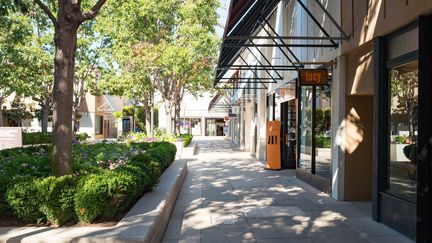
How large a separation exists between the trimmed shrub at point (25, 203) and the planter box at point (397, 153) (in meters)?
5.12

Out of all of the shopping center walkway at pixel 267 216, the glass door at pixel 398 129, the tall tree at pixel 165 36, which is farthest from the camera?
the tall tree at pixel 165 36

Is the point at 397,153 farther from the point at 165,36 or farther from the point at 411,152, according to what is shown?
the point at 165,36

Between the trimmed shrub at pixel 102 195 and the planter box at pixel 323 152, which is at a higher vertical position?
the planter box at pixel 323 152

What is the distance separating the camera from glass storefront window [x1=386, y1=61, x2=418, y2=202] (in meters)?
6.55

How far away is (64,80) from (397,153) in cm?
505

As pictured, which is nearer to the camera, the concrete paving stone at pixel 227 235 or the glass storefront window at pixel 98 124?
the concrete paving stone at pixel 227 235

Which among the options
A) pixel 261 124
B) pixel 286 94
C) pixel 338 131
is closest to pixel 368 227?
pixel 338 131

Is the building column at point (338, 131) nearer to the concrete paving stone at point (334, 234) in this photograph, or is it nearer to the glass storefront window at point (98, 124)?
the concrete paving stone at point (334, 234)

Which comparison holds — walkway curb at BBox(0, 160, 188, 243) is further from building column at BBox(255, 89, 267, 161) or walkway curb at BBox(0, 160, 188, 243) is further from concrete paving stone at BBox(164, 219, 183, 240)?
building column at BBox(255, 89, 267, 161)

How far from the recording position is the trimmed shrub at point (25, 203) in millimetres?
5773

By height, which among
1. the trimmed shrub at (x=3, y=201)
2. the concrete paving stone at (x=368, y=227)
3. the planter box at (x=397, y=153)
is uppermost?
the planter box at (x=397, y=153)

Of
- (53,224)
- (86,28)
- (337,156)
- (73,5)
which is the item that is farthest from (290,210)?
(86,28)

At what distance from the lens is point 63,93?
6387 millimetres

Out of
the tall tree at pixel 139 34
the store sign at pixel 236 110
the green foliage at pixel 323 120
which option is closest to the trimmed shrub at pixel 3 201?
the green foliage at pixel 323 120
